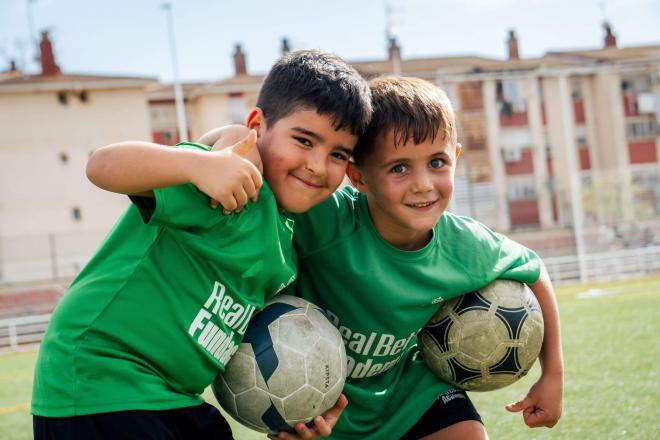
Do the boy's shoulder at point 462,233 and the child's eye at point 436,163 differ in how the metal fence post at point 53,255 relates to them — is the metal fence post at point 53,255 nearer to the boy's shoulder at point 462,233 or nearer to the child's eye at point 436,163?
the boy's shoulder at point 462,233

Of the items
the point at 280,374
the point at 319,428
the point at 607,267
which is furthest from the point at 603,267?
the point at 280,374

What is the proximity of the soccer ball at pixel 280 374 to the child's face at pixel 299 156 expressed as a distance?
48 centimetres

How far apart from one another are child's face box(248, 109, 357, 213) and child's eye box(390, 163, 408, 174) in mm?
443

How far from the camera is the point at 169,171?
2.60m

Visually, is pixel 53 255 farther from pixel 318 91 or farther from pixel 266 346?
pixel 318 91

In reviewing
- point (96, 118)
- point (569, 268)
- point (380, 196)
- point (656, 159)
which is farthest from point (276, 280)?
point (656, 159)

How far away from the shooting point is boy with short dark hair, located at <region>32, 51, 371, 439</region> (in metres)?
2.64

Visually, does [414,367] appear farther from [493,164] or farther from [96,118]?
[493,164]

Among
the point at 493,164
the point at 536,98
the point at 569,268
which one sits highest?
the point at 536,98

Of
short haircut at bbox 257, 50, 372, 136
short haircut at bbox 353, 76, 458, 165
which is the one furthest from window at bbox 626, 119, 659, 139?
short haircut at bbox 257, 50, 372, 136

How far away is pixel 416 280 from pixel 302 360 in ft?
2.27

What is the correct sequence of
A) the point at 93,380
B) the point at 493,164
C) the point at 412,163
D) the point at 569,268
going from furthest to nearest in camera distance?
the point at 493,164 → the point at 569,268 → the point at 412,163 → the point at 93,380

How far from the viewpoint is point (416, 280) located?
3527mm

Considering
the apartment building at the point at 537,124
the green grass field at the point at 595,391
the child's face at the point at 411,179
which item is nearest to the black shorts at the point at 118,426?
A: the child's face at the point at 411,179
